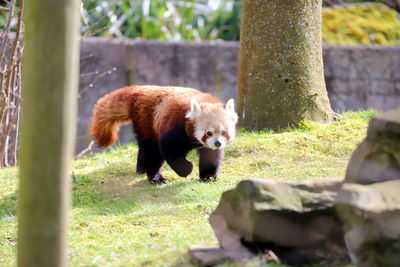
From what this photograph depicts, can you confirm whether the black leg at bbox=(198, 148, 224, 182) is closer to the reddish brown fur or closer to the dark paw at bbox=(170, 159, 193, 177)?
the dark paw at bbox=(170, 159, 193, 177)

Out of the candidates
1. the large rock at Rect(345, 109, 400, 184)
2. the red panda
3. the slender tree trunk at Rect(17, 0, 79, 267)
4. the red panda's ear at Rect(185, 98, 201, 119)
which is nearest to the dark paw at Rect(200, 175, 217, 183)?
the red panda

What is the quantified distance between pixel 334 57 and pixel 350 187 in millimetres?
7794

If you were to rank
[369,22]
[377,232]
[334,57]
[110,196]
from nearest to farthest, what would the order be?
[377,232] < [110,196] < [334,57] < [369,22]

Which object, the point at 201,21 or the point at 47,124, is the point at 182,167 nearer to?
the point at 47,124

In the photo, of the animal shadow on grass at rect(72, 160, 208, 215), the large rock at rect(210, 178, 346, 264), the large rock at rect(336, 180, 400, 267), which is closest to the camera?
the large rock at rect(336, 180, 400, 267)

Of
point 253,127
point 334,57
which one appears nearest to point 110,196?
point 253,127

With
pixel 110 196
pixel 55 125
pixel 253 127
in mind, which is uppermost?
pixel 55 125

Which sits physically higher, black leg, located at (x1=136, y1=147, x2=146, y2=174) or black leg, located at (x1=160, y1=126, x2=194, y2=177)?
black leg, located at (x1=160, y1=126, x2=194, y2=177)

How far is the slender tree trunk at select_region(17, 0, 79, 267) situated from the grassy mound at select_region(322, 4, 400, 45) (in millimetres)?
10234

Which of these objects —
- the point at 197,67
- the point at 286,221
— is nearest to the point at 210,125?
the point at 286,221

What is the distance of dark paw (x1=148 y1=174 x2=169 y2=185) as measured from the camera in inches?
258

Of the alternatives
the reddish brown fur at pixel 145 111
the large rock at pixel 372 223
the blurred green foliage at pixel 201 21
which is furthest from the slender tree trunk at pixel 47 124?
the blurred green foliage at pixel 201 21

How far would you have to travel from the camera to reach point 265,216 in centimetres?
355

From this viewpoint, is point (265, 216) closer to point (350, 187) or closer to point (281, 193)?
point (281, 193)
